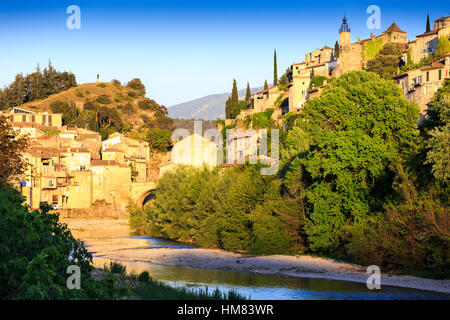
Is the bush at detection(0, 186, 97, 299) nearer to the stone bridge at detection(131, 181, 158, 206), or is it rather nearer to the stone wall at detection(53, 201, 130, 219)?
the stone wall at detection(53, 201, 130, 219)

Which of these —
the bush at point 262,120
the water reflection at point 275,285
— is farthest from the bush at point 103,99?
the water reflection at point 275,285

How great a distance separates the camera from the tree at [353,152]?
29016mm

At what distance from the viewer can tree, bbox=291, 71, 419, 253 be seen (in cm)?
2902

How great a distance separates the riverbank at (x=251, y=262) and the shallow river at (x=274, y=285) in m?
1.12

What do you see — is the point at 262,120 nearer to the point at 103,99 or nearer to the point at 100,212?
the point at 100,212

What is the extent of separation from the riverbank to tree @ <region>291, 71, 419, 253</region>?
2.23 m

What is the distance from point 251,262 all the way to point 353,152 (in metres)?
8.50

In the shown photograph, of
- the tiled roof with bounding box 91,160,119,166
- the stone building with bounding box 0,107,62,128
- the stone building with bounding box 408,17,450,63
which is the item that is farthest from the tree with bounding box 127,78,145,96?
the stone building with bounding box 408,17,450,63

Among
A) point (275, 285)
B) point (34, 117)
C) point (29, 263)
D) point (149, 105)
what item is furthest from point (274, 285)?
point (149, 105)

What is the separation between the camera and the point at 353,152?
2903cm

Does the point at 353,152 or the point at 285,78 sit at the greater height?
the point at 285,78

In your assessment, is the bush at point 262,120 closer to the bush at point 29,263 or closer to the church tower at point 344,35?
the church tower at point 344,35

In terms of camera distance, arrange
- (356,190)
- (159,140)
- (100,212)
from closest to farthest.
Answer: (356,190), (100,212), (159,140)
